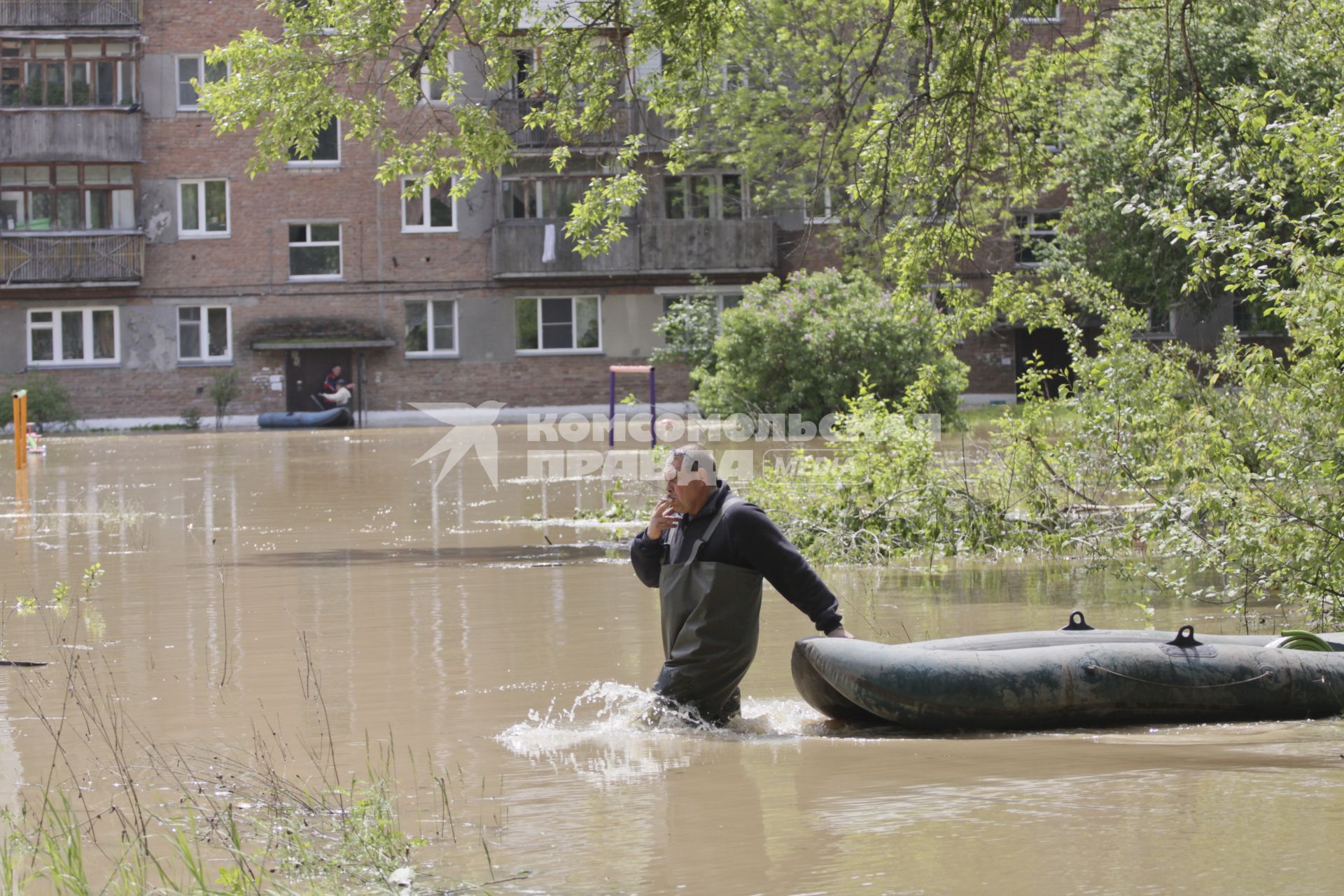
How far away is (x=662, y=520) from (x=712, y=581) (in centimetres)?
34

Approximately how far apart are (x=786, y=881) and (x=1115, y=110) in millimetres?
29564

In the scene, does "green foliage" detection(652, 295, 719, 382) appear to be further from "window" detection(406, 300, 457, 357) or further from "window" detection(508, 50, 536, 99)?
"window" detection(508, 50, 536, 99)

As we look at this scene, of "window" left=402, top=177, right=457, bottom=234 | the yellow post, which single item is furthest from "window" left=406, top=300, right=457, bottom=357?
the yellow post

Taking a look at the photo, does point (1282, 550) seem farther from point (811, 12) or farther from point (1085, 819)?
point (811, 12)

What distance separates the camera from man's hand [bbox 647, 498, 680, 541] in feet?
21.7

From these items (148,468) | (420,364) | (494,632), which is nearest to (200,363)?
(420,364)

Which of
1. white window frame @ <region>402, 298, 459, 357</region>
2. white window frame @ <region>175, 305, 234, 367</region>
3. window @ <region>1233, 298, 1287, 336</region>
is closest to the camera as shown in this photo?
window @ <region>1233, 298, 1287, 336</region>

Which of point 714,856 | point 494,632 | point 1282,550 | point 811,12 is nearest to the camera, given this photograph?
point 714,856

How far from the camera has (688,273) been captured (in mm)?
39188

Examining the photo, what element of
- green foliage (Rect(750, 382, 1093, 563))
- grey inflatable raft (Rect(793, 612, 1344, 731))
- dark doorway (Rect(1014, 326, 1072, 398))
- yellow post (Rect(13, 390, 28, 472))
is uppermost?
dark doorway (Rect(1014, 326, 1072, 398))

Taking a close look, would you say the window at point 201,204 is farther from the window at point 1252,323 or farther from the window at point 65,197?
the window at point 1252,323

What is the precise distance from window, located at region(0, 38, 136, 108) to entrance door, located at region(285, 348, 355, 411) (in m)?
7.49

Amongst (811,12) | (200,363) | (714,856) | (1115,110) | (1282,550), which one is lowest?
(714,856)

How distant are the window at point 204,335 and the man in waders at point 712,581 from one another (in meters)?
34.6
